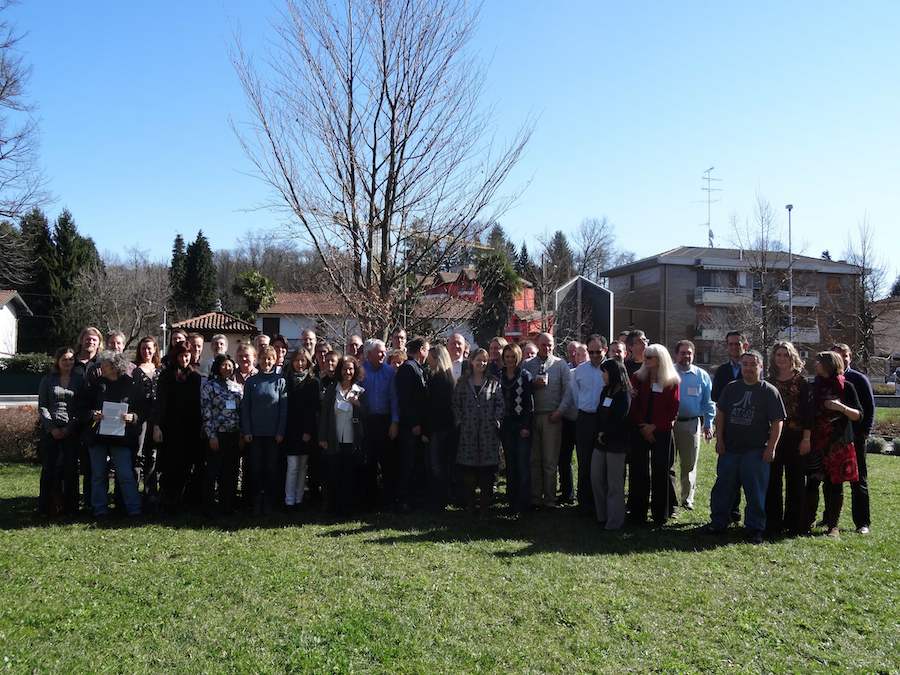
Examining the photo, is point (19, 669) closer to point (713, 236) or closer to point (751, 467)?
point (751, 467)

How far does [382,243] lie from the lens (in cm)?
1098

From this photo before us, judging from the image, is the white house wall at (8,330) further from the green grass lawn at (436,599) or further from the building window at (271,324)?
the green grass lawn at (436,599)

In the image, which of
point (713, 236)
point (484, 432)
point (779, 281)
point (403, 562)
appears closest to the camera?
point (403, 562)

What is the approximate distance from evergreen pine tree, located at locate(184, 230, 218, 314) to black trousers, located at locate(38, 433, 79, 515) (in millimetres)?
52718

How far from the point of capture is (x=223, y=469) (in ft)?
25.4

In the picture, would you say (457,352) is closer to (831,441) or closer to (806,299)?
(831,441)

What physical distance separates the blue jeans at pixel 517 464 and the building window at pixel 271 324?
42736mm

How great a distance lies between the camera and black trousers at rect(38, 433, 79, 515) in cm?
762

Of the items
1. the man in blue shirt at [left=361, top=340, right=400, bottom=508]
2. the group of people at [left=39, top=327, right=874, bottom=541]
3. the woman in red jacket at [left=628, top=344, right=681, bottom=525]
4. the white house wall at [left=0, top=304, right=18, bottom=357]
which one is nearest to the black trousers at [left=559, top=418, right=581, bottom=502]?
the group of people at [left=39, top=327, right=874, bottom=541]

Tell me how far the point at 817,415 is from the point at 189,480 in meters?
7.02

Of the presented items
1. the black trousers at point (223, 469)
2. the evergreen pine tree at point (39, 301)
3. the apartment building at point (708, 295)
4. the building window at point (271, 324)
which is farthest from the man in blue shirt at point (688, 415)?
the evergreen pine tree at point (39, 301)

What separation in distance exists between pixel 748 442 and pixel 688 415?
142 centimetres

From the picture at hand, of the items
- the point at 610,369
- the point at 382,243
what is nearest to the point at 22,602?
the point at 610,369

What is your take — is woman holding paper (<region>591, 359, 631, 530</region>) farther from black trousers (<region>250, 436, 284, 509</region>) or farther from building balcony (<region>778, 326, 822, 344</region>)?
building balcony (<region>778, 326, 822, 344</region>)
